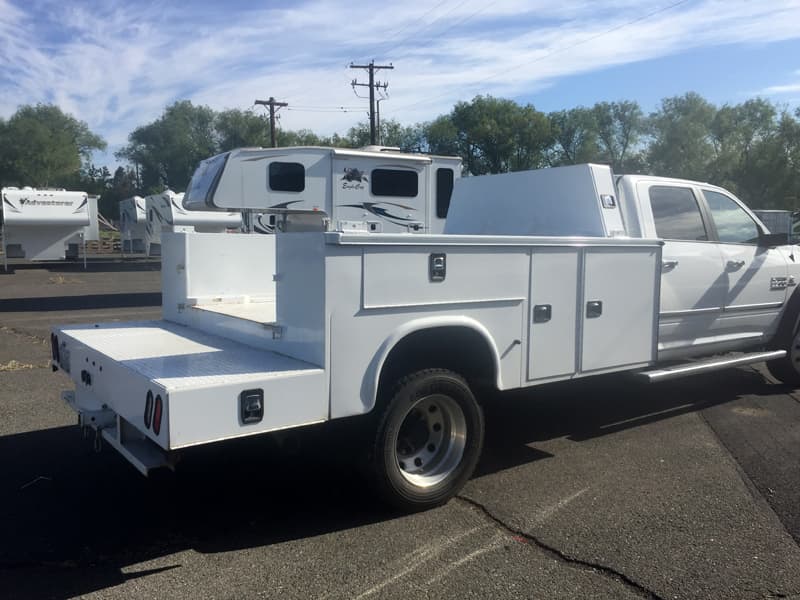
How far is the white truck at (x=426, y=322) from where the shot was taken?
12.0 ft

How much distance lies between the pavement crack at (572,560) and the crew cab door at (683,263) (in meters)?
2.29

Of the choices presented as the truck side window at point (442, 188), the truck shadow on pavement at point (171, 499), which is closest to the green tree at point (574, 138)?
the truck side window at point (442, 188)

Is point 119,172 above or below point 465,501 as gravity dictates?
above

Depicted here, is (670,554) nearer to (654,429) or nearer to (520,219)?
(654,429)

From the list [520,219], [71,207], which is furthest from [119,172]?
[520,219]

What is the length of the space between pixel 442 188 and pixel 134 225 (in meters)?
23.3

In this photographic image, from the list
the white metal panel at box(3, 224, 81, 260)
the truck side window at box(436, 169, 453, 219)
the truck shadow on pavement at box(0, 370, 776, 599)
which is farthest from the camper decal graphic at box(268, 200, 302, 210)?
the white metal panel at box(3, 224, 81, 260)

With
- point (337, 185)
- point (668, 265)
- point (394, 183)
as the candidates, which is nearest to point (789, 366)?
point (668, 265)

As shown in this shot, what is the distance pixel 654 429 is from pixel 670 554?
241cm

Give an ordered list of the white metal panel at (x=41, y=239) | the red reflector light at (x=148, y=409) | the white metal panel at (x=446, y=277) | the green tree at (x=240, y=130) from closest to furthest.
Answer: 1. the red reflector light at (x=148, y=409)
2. the white metal panel at (x=446, y=277)
3. the white metal panel at (x=41, y=239)
4. the green tree at (x=240, y=130)

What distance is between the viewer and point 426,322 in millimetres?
4047

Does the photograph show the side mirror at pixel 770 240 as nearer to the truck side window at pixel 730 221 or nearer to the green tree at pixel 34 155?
the truck side window at pixel 730 221

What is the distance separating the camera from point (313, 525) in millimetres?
4113

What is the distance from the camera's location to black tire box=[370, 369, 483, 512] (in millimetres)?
4027
